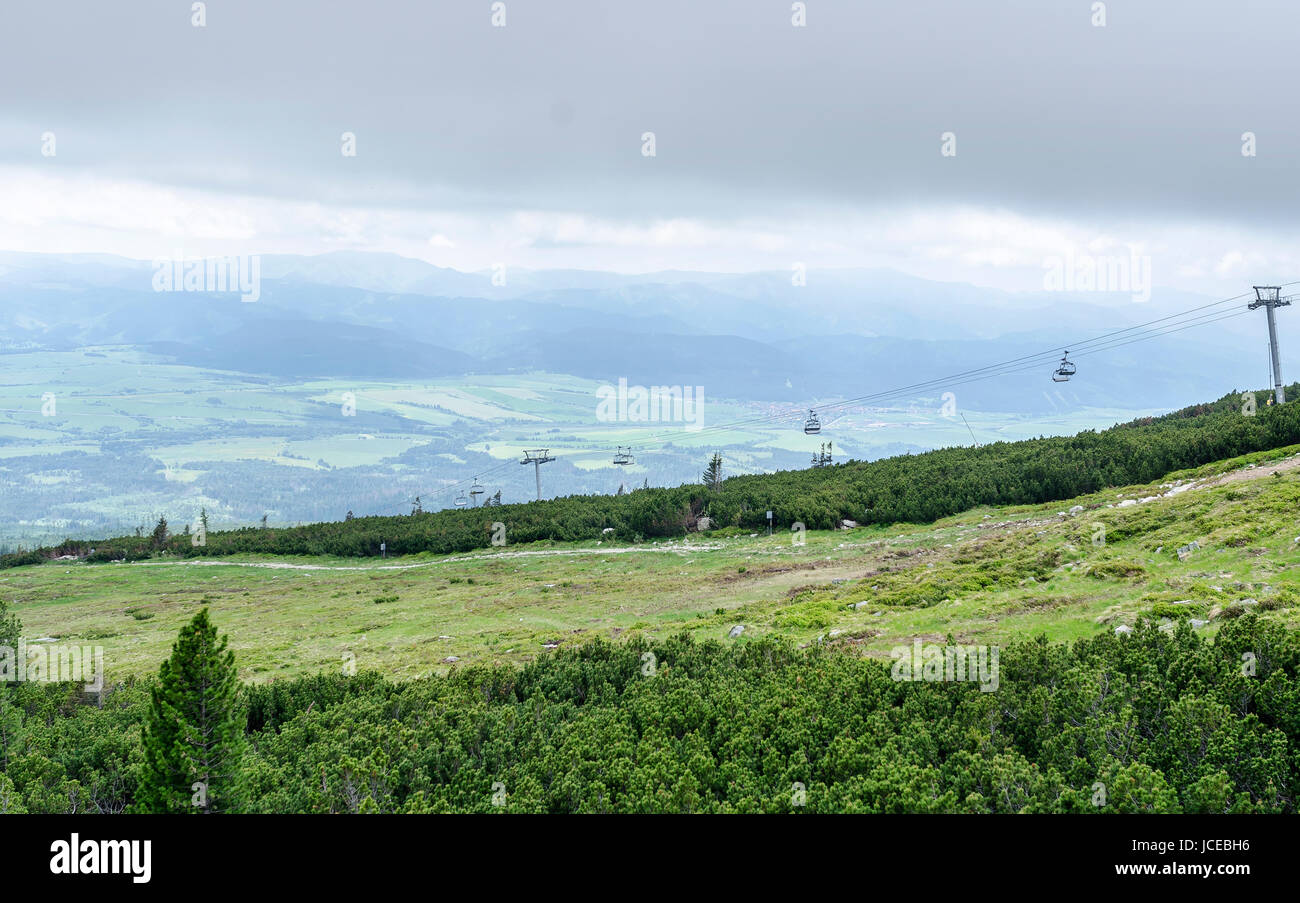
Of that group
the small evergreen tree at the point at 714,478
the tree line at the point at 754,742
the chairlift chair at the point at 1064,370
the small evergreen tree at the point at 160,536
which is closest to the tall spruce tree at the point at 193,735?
the tree line at the point at 754,742

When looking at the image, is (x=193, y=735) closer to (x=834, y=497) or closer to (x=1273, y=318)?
(x=834, y=497)

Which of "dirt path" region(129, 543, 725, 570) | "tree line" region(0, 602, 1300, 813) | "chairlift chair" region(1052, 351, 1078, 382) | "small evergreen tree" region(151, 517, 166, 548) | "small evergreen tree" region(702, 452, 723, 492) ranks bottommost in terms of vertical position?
"tree line" region(0, 602, 1300, 813)

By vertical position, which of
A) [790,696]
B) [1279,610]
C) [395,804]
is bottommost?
[395,804]

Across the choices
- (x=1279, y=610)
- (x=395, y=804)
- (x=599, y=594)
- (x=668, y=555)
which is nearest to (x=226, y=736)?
(x=395, y=804)

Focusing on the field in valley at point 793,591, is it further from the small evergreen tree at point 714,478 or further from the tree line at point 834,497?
the small evergreen tree at point 714,478

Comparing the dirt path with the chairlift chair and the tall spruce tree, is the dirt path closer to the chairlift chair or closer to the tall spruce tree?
the chairlift chair

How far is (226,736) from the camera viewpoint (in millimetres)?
12531

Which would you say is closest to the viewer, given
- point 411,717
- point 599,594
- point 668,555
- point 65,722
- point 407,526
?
point 411,717

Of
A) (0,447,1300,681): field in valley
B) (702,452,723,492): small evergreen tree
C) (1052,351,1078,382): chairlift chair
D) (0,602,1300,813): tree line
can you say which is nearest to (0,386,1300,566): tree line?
(702,452,723,492): small evergreen tree

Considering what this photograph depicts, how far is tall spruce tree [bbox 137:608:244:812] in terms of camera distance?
12.3 m

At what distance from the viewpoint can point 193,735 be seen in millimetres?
12328
